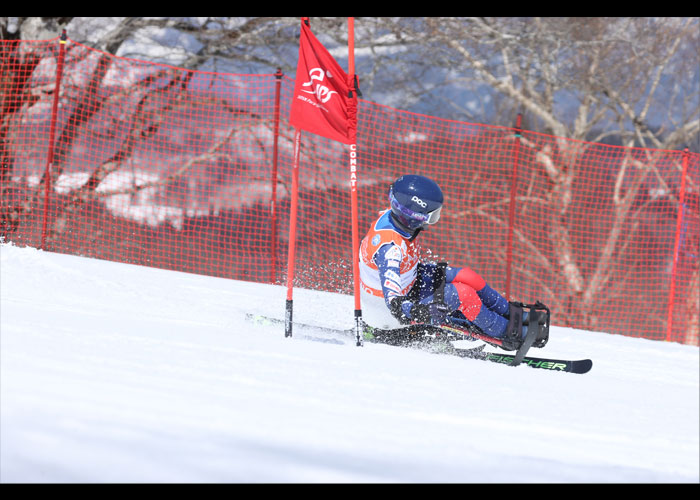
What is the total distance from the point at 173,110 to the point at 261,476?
10003 millimetres

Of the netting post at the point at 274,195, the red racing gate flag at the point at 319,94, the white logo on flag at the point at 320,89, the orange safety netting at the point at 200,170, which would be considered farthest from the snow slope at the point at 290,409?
the orange safety netting at the point at 200,170

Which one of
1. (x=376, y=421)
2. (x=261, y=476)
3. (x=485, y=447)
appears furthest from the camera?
(x=376, y=421)

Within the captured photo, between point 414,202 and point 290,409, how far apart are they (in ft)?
6.38

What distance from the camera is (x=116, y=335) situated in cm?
438

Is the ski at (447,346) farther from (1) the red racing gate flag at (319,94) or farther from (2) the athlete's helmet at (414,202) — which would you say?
(1) the red racing gate flag at (319,94)

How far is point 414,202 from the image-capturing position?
4719mm

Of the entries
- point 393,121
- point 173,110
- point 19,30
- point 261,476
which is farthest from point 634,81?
point 261,476

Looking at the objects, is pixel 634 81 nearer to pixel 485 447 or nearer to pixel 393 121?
pixel 393 121

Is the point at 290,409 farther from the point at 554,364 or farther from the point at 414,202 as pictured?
the point at 554,364

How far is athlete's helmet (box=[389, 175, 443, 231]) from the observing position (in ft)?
15.5

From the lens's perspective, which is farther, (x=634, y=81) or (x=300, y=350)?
(x=634, y=81)

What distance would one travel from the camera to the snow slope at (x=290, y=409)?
2.54m

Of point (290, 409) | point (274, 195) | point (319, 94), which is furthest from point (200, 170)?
point (290, 409)

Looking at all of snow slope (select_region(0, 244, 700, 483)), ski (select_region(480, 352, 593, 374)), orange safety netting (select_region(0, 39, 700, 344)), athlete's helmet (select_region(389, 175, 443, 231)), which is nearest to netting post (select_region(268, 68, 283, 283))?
orange safety netting (select_region(0, 39, 700, 344))
